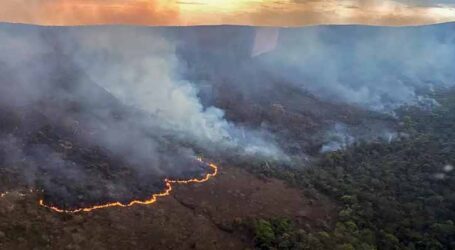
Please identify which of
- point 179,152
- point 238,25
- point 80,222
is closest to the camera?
point 80,222

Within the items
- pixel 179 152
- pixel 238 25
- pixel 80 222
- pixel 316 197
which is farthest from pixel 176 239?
pixel 238 25

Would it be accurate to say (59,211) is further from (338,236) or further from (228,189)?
(338,236)

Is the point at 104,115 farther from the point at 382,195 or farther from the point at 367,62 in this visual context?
the point at 367,62

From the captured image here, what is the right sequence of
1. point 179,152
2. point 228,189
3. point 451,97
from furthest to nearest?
1. point 451,97
2. point 179,152
3. point 228,189

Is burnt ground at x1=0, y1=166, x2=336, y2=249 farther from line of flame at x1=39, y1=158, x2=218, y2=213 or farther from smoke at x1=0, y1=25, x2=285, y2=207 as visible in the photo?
smoke at x1=0, y1=25, x2=285, y2=207

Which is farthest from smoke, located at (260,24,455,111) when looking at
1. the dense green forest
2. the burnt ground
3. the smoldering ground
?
the burnt ground

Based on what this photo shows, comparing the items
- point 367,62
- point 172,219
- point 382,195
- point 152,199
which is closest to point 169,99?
point 152,199

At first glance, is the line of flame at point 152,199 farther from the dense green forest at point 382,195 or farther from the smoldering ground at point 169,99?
the dense green forest at point 382,195
